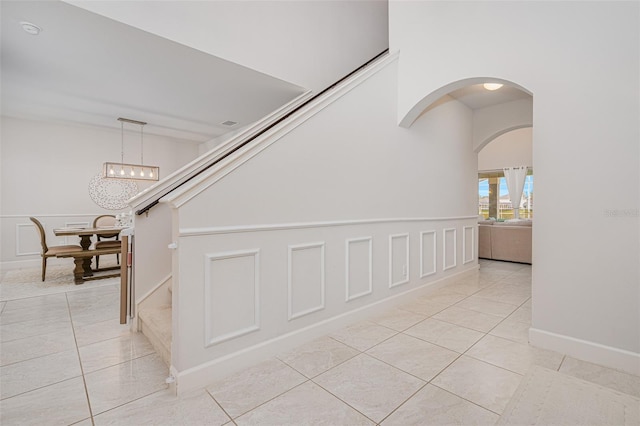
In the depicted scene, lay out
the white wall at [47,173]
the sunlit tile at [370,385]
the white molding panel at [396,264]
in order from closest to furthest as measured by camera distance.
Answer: the sunlit tile at [370,385], the white molding panel at [396,264], the white wall at [47,173]

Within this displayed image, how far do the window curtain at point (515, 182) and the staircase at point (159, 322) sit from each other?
27.7ft

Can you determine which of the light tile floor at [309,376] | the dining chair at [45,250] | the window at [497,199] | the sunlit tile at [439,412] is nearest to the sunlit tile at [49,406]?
the light tile floor at [309,376]

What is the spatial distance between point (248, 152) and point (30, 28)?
9.00 feet

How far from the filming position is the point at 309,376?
188 cm

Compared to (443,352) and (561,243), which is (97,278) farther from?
(561,243)

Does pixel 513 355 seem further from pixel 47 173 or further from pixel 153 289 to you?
pixel 47 173

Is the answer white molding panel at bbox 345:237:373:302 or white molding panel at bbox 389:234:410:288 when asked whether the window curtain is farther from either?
white molding panel at bbox 345:237:373:302

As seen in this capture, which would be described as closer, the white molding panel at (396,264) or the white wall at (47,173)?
the white molding panel at (396,264)

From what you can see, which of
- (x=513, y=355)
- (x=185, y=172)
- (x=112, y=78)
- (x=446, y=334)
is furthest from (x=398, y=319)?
(x=112, y=78)

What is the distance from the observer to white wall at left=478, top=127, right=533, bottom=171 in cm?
766

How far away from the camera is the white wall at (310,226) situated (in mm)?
1787

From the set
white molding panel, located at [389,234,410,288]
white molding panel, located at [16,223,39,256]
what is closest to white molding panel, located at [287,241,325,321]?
white molding panel, located at [389,234,410,288]

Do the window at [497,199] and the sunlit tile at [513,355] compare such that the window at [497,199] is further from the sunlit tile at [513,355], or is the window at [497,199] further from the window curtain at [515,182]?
the sunlit tile at [513,355]

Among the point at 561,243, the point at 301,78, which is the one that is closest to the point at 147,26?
the point at 301,78
